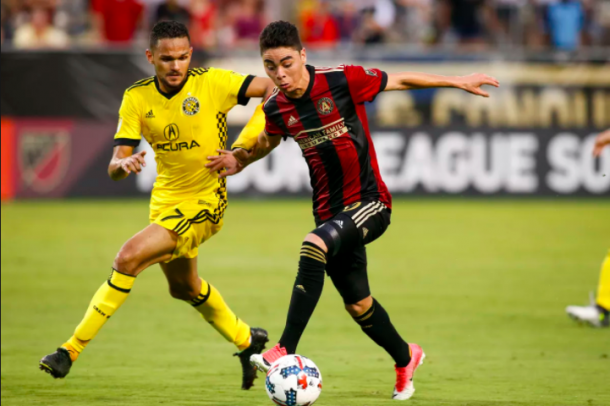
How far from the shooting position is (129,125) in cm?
629

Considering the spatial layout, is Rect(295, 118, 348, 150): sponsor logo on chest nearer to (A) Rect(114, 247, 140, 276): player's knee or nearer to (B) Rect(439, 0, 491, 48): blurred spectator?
(A) Rect(114, 247, 140, 276): player's knee

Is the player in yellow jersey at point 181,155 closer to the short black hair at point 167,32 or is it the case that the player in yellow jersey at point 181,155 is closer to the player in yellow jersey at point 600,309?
the short black hair at point 167,32

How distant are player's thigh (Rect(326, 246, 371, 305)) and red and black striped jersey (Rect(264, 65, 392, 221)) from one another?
28 centimetres

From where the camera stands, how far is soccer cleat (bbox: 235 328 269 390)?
6.41 metres

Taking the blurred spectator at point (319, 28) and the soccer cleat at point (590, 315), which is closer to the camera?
the soccer cleat at point (590, 315)

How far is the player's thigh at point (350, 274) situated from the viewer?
229 inches

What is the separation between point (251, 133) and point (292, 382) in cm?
182

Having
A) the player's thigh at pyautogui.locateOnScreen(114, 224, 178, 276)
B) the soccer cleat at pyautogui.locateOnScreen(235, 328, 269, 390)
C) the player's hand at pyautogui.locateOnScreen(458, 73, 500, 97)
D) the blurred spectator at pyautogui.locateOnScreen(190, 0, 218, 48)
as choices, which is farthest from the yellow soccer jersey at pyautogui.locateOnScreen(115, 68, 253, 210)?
the blurred spectator at pyautogui.locateOnScreen(190, 0, 218, 48)

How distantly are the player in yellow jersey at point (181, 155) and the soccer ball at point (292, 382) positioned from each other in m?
1.25

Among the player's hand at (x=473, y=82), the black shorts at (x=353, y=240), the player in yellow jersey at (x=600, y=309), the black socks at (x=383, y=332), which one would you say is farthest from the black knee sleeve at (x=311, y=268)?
the player in yellow jersey at (x=600, y=309)

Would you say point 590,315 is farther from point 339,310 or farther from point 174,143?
point 174,143

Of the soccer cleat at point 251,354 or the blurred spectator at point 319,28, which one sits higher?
the blurred spectator at point 319,28

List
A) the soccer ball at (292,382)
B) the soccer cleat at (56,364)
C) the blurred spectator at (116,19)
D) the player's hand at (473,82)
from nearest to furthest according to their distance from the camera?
1. the soccer ball at (292,382)
2. the soccer cleat at (56,364)
3. the player's hand at (473,82)
4. the blurred spectator at (116,19)

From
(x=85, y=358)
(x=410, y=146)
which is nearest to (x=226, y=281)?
(x=85, y=358)
